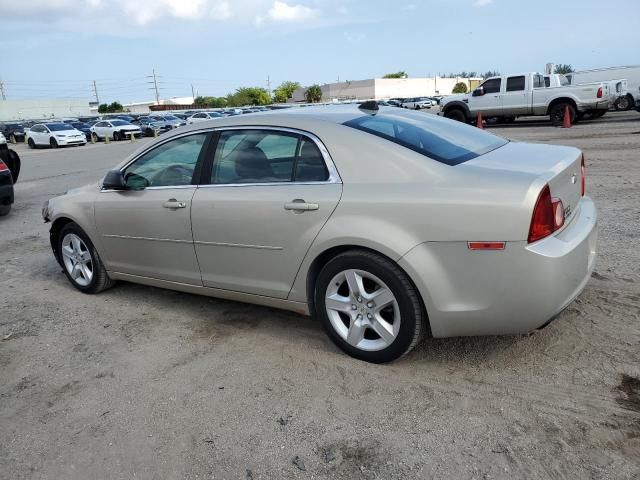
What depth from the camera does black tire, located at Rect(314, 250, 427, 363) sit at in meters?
3.14

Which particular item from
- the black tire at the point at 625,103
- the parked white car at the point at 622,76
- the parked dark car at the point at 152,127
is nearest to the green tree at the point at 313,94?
the parked dark car at the point at 152,127

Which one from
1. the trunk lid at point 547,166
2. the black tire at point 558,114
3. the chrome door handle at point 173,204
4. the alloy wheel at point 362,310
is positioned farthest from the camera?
the black tire at point 558,114

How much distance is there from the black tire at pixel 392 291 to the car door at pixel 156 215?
1.28 metres

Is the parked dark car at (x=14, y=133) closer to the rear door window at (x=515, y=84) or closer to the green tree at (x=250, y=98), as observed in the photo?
the rear door window at (x=515, y=84)

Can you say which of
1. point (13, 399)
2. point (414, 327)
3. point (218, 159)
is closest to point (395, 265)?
point (414, 327)

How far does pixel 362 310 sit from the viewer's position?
334cm

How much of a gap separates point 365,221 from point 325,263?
455 millimetres

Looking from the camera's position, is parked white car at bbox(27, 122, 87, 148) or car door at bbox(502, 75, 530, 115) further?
parked white car at bbox(27, 122, 87, 148)

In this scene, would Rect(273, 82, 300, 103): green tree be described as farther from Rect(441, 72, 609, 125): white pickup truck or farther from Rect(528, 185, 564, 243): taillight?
Rect(528, 185, 564, 243): taillight

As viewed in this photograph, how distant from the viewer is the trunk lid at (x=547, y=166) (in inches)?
120

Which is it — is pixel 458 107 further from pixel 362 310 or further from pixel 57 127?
pixel 57 127

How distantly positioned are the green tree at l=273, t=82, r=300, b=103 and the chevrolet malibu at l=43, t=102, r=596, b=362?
105139 millimetres

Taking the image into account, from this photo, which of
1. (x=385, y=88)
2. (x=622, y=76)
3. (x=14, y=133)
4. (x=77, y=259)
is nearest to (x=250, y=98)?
(x=385, y=88)

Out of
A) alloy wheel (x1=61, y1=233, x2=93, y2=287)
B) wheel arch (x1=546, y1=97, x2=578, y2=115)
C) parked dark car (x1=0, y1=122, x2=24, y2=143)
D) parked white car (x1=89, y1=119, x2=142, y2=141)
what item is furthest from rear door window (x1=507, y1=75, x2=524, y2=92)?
parked dark car (x1=0, y1=122, x2=24, y2=143)
